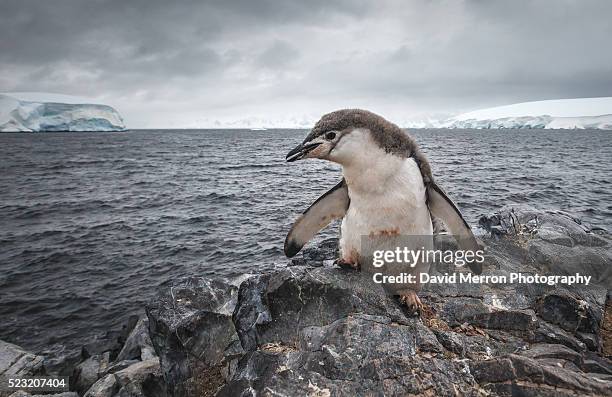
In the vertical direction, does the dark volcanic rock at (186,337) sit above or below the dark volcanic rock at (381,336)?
below

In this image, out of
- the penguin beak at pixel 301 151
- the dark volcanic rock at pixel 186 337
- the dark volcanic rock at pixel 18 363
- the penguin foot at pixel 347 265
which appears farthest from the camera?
the dark volcanic rock at pixel 18 363

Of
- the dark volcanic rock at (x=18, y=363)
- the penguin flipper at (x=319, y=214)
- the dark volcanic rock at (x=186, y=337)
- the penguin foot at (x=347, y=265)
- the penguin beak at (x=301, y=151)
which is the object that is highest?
the penguin beak at (x=301, y=151)

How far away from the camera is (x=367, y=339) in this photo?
3.05 meters

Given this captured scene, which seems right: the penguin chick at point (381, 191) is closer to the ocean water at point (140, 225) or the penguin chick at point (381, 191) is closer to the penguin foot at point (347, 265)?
the penguin foot at point (347, 265)

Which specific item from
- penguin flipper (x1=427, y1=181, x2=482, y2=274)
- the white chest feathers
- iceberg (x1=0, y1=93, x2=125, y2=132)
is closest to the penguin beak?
the white chest feathers

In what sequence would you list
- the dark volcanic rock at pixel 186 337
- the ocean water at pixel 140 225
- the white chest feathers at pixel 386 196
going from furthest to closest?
the ocean water at pixel 140 225
the dark volcanic rock at pixel 186 337
the white chest feathers at pixel 386 196

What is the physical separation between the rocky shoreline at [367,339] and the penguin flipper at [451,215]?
693mm

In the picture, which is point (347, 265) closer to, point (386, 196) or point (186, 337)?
point (386, 196)

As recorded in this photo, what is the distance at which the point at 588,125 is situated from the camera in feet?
408

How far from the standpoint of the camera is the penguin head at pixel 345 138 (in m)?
Answer: 3.27

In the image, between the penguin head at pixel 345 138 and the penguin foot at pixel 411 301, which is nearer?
the penguin head at pixel 345 138

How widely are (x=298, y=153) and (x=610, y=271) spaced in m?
6.31

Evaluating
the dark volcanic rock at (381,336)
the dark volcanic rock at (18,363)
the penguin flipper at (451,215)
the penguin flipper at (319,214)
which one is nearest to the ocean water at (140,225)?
the dark volcanic rock at (18,363)

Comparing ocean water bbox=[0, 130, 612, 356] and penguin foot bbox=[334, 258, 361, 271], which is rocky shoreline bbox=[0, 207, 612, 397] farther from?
ocean water bbox=[0, 130, 612, 356]
